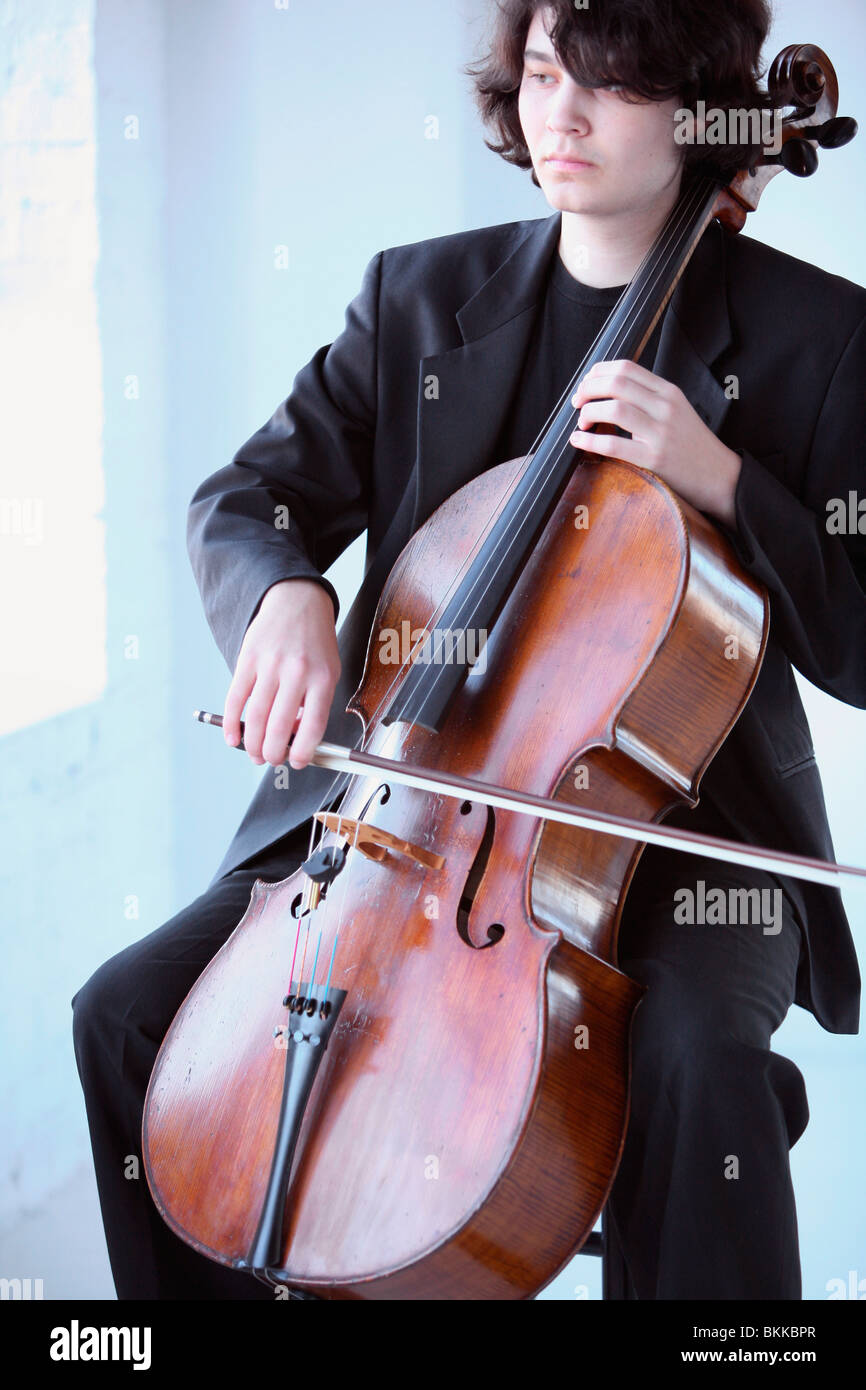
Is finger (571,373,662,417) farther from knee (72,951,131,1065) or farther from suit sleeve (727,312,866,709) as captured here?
knee (72,951,131,1065)

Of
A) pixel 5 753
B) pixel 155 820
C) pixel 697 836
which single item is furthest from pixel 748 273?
pixel 155 820

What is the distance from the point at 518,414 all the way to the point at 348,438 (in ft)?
0.56

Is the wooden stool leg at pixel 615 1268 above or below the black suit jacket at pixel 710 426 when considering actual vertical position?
below

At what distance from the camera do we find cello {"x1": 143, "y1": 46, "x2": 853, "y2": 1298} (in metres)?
0.87

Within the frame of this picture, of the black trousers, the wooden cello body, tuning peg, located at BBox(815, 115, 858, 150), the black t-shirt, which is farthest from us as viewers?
the black t-shirt

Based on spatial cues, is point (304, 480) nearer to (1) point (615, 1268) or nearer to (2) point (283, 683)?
(2) point (283, 683)

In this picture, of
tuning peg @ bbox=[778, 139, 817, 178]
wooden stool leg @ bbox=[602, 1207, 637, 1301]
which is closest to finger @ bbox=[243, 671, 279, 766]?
wooden stool leg @ bbox=[602, 1207, 637, 1301]

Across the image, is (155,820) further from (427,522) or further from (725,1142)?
(725,1142)

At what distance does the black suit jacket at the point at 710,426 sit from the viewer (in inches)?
45.6

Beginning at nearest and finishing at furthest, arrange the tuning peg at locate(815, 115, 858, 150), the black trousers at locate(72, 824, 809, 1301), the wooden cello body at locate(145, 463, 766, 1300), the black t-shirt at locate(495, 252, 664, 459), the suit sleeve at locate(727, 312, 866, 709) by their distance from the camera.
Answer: the wooden cello body at locate(145, 463, 766, 1300)
the black trousers at locate(72, 824, 809, 1301)
the suit sleeve at locate(727, 312, 866, 709)
the tuning peg at locate(815, 115, 858, 150)
the black t-shirt at locate(495, 252, 664, 459)

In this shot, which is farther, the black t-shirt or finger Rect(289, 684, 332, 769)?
the black t-shirt

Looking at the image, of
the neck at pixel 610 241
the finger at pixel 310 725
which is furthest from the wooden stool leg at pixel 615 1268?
the neck at pixel 610 241

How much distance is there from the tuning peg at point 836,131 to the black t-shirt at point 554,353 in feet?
0.72

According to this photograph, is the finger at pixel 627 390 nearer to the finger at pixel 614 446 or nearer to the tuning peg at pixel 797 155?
the finger at pixel 614 446
